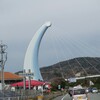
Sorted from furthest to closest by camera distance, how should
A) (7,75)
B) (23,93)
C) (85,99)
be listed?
(7,75), (23,93), (85,99)

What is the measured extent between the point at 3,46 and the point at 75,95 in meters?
18.9

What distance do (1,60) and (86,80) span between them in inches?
5416

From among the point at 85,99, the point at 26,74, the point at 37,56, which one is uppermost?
the point at 37,56

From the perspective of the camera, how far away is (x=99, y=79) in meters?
190

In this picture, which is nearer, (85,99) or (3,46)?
(85,99)

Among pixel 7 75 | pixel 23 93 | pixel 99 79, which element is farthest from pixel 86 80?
pixel 23 93

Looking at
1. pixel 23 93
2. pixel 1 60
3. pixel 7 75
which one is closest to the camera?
pixel 23 93

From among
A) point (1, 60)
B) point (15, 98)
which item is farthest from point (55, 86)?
point (15, 98)

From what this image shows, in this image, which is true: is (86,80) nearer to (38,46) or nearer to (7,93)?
(38,46)

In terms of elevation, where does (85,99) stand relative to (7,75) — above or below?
below

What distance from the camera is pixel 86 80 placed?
623 ft

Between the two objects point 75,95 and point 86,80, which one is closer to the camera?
point 75,95

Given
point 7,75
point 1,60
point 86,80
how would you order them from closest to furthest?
point 1,60
point 7,75
point 86,80

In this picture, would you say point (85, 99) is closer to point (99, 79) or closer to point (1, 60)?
point (1, 60)
